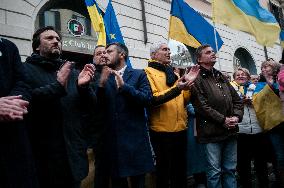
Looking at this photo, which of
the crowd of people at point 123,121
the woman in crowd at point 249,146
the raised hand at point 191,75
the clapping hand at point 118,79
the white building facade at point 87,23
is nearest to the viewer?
the crowd of people at point 123,121

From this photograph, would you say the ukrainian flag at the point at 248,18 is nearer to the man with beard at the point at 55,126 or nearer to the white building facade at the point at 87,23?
the man with beard at the point at 55,126

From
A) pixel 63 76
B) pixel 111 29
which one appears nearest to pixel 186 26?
pixel 111 29

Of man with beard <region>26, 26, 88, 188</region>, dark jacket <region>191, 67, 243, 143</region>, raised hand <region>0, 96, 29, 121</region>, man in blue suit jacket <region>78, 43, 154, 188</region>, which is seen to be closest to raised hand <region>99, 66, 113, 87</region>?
man in blue suit jacket <region>78, 43, 154, 188</region>

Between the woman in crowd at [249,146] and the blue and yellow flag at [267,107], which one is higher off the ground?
the blue and yellow flag at [267,107]

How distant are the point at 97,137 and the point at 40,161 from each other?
2.78ft

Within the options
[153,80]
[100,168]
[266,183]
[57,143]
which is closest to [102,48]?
[153,80]

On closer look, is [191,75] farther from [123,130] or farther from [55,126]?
[55,126]

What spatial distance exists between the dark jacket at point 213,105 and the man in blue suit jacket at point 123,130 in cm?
64

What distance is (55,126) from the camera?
2.59 m

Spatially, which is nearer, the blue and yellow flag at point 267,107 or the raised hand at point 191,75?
the raised hand at point 191,75

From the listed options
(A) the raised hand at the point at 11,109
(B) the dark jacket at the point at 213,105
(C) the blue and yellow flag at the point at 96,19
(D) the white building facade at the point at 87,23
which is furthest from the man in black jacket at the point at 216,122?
(D) the white building facade at the point at 87,23

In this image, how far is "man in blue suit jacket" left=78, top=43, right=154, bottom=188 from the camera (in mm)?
3145

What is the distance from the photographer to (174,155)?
3623 millimetres

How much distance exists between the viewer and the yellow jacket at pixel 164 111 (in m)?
3.63
